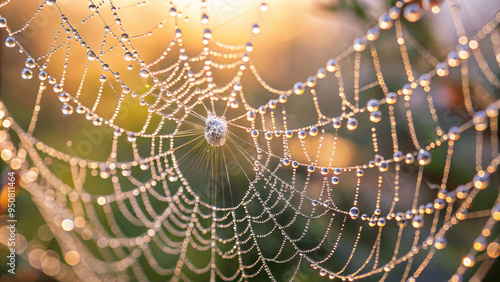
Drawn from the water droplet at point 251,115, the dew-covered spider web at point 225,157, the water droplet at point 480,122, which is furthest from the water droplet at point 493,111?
the water droplet at point 251,115

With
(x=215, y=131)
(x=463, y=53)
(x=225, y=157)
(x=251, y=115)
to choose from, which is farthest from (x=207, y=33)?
(x=225, y=157)

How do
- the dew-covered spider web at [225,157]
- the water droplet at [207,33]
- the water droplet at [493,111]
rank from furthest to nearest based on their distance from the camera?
the dew-covered spider web at [225,157], the water droplet at [207,33], the water droplet at [493,111]

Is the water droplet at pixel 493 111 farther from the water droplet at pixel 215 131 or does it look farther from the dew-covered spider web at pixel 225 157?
the water droplet at pixel 215 131

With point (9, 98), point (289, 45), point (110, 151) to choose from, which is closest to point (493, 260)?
point (289, 45)

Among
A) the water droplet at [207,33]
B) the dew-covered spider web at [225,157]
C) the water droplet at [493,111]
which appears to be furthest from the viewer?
the dew-covered spider web at [225,157]

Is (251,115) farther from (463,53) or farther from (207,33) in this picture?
(463,53)

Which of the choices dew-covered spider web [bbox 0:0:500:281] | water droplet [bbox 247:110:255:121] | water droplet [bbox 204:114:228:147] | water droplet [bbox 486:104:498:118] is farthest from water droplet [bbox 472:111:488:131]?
water droplet [bbox 204:114:228:147]

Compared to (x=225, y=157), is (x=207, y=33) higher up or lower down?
higher up

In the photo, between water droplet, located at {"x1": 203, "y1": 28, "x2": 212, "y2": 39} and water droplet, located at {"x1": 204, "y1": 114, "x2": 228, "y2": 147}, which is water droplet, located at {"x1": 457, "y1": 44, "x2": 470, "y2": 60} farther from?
water droplet, located at {"x1": 204, "y1": 114, "x2": 228, "y2": 147}
